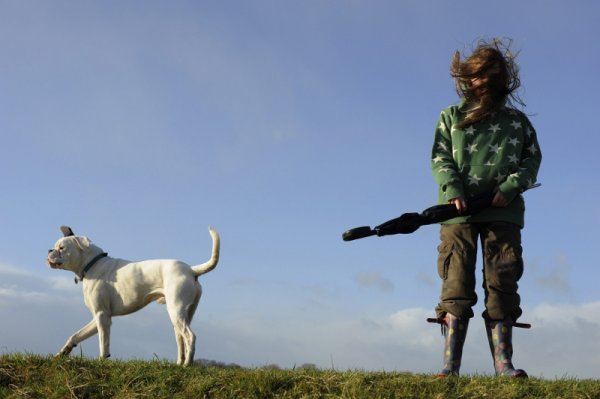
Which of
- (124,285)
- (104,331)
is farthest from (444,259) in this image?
(104,331)

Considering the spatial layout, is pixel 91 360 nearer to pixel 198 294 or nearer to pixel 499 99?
pixel 198 294

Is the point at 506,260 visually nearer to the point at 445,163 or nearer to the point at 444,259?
the point at 444,259

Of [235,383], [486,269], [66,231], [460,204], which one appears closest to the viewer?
[235,383]

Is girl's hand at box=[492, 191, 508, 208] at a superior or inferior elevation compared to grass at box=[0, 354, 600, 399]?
superior

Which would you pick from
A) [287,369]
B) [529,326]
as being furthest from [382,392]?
[529,326]

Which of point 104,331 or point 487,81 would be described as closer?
point 487,81

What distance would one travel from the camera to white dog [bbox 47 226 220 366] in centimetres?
790

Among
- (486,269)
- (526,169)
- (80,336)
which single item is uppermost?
(526,169)

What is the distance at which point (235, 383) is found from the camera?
6047 mm

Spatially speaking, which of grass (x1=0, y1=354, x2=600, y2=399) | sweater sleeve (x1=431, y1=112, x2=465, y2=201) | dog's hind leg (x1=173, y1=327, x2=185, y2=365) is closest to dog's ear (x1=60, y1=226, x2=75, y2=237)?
dog's hind leg (x1=173, y1=327, x2=185, y2=365)

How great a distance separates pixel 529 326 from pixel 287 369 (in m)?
2.24

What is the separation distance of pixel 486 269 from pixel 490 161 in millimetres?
982

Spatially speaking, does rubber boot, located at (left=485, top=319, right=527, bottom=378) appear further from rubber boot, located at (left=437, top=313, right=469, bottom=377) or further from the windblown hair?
the windblown hair

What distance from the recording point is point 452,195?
629 cm
